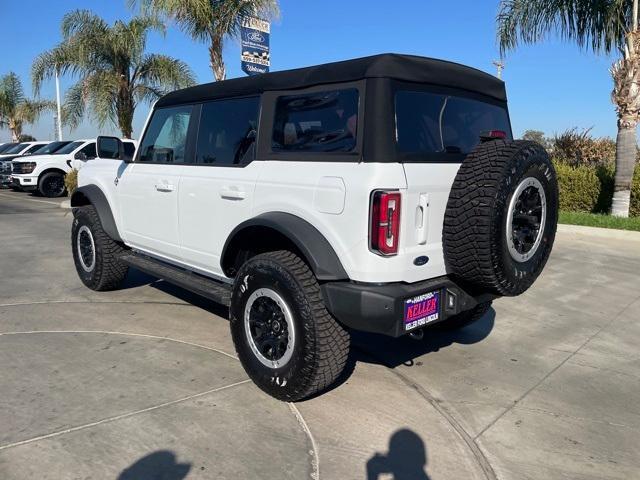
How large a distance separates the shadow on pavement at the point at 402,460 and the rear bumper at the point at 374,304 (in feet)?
1.98

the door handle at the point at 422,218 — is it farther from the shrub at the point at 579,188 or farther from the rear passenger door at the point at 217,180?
the shrub at the point at 579,188

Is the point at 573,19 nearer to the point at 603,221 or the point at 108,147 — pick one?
the point at 603,221

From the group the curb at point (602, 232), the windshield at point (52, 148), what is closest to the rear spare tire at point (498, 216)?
the curb at point (602, 232)

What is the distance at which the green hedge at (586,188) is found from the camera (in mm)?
12383

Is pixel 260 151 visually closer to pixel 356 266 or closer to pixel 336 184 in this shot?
pixel 336 184

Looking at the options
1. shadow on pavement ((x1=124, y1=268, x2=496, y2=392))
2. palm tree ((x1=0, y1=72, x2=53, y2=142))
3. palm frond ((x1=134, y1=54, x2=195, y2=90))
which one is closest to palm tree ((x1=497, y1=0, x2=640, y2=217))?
shadow on pavement ((x1=124, y1=268, x2=496, y2=392))

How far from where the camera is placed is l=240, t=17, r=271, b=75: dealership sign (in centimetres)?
942

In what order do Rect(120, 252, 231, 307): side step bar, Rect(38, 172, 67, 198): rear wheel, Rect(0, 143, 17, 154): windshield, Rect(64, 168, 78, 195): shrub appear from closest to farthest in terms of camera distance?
Rect(120, 252, 231, 307): side step bar
Rect(64, 168, 78, 195): shrub
Rect(38, 172, 67, 198): rear wheel
Rect(0, 143, 17, 154): windshield

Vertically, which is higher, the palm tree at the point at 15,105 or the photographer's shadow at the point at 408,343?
the palm tree at the point at 15,105

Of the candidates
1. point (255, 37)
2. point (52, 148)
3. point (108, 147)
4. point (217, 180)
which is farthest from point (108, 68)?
point (217, 180)

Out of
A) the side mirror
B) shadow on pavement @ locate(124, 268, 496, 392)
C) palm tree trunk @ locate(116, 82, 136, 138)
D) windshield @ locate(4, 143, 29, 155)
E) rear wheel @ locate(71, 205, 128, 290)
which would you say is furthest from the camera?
windshield @ locate(4, 143, 29, 155)

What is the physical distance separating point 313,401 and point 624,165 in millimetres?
10060

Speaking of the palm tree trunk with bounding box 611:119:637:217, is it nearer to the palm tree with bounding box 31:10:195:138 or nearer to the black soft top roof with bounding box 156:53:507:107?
the black soft top roof with bounding box 156:53:507:107

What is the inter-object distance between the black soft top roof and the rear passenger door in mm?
98
